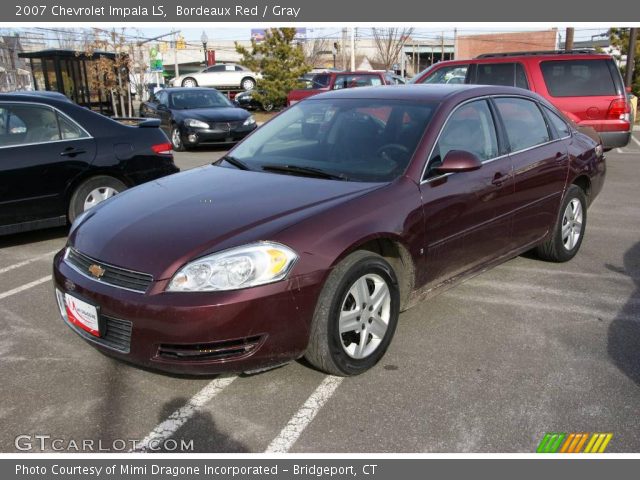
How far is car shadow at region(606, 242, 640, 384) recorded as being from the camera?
3.50m

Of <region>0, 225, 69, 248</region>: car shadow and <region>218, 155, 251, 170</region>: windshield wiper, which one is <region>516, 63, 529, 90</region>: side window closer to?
<region>218, 155, 251, 170</region>: windshield wiper

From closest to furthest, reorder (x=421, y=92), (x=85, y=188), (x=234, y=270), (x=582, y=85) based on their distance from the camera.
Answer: (x=234, y=270)
(x=421, y=92)
(x=85, y=188)
(x=582, y=85)

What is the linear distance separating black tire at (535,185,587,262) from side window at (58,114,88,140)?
472 centimetres

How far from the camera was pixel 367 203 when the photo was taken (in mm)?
3424

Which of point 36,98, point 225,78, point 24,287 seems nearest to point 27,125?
point 36,98

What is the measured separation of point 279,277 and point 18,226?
403cm

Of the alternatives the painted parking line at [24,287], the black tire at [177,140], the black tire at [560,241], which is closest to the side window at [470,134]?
the black tire at [560,241]

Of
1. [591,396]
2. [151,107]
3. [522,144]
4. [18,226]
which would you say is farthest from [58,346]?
[151,107]

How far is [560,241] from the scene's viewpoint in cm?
525

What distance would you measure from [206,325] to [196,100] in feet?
42.3

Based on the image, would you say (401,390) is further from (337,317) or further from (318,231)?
(318,231)

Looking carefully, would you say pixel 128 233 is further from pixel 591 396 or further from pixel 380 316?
pixel 591 396

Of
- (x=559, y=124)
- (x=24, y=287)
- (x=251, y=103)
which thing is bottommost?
(x=24, y=287)

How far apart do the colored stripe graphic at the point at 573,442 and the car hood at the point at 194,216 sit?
1598 millimetres
